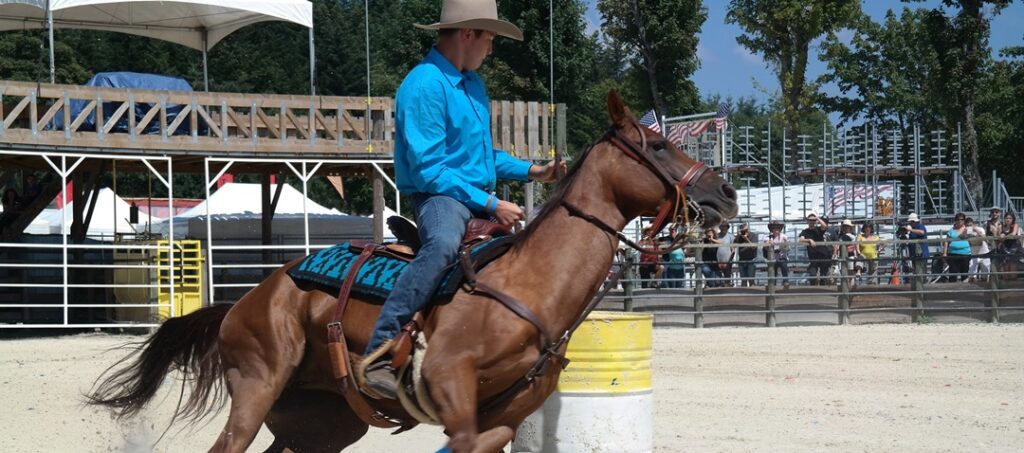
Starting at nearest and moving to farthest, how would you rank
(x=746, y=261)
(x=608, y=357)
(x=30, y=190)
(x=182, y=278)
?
(x=608, y=357) < (x=182, y=278) < (x=746, y=261) < (x=30, y=190)

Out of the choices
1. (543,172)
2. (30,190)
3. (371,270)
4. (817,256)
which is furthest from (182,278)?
(543,172)

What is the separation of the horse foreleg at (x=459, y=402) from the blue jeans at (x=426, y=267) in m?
Result: 0.29

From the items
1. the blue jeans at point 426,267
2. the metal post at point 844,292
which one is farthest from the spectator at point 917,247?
the blue jeans at point 426,267

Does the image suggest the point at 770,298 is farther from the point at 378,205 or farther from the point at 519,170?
the point at 519,170

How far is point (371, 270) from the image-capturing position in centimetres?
545

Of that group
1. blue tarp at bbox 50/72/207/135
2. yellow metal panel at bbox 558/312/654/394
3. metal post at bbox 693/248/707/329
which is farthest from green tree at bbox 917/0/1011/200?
yellow metal panel at bbox 558/312/654/394

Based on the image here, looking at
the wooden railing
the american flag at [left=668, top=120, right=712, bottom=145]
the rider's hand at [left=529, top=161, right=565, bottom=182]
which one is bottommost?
the rider's hand at [left=529, top=161, right=565, bottom=182]

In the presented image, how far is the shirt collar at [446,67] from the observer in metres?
5.29

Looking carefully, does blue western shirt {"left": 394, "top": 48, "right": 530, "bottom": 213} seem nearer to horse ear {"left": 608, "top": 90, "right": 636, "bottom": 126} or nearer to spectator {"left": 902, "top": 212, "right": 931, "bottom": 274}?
horse ear {"left": 608, "top": 90, "right": 636, "bottom": 126}

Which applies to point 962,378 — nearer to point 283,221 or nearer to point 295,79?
point 283,221

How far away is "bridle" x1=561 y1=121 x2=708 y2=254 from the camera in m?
4.98

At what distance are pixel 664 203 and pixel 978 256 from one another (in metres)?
16.5

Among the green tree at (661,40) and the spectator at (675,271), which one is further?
the green tree at (661,40)

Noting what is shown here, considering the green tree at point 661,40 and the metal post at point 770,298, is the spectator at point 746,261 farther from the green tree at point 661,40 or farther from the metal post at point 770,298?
the green tree at point 661,40
